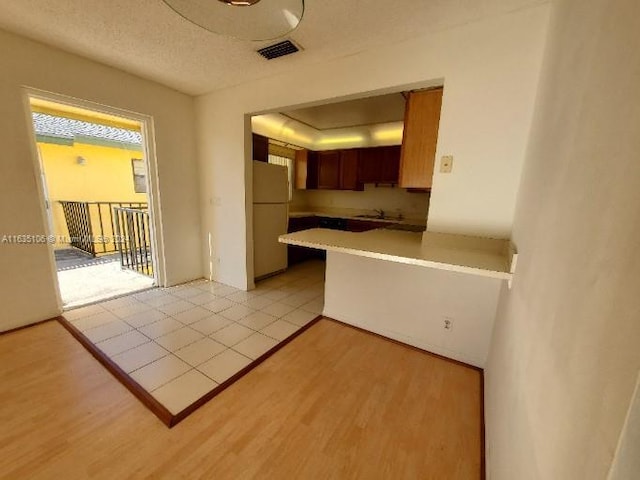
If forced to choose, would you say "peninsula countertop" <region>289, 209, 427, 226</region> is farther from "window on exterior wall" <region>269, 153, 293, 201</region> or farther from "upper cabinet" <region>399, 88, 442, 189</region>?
"upper cabinet" <region>399, 88, 442, 189</region>

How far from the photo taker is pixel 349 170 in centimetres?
486

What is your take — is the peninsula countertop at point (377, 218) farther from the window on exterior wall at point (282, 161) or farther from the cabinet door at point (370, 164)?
the window on exterior wall at point (282, 161)

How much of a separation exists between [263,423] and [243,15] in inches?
85.1

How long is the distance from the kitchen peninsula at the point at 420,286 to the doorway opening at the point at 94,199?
8.48ft

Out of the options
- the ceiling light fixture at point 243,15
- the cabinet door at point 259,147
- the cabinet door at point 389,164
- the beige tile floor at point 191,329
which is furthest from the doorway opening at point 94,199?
the cabinet door at point 389,164

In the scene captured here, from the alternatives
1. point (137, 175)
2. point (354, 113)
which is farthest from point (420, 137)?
point (137, 175)

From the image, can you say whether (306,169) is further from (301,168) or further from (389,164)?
(389,164)

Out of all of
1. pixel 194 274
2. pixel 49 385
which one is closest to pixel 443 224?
pixel 49 385

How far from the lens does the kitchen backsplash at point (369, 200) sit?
4680 mm

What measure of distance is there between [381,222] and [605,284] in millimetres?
4052

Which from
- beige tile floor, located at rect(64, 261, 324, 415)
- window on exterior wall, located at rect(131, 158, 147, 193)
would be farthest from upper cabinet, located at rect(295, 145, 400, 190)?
window on exterior wall, located at rect(131, 158, 147, 193)

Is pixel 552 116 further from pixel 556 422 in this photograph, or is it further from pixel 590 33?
pixel 556 422

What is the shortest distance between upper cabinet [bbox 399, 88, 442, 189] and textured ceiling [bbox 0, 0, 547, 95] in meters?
0.45

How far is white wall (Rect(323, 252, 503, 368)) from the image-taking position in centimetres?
197
